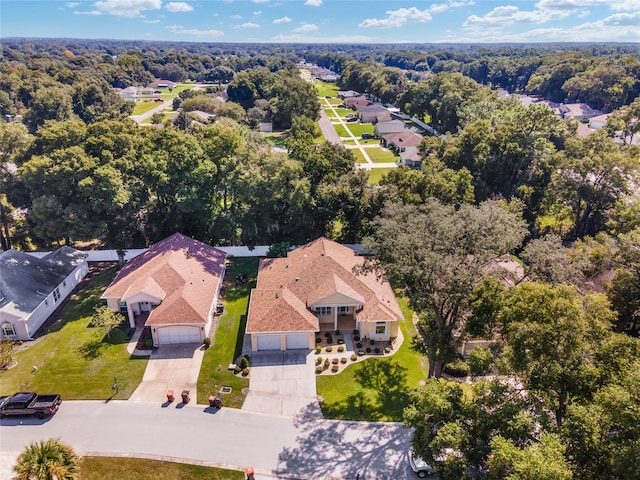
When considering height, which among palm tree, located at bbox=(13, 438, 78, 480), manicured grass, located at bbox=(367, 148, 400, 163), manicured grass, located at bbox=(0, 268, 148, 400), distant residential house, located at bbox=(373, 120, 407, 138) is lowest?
manicured grass, located at bbox=(0, 268, 148, 400)

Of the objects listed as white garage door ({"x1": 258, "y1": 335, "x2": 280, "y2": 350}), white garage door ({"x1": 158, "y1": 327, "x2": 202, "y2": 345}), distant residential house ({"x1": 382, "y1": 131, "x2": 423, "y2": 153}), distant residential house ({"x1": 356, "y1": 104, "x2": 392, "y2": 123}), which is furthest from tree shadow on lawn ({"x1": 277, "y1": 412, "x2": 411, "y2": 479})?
distant residential house ({"x1": 356, "y1": 104, "x2": 392, "y2": 123})

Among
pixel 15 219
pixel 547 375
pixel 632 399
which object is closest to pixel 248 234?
pixel 15 219

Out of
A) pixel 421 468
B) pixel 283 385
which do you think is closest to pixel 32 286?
pixel 283 385

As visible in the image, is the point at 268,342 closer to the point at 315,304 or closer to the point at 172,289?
the point at 315,304

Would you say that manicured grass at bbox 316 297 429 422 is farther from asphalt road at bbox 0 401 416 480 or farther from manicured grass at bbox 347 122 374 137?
manicured grass at bbox 347 122 374 137

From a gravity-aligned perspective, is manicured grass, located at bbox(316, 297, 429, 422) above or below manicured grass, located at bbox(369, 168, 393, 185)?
below

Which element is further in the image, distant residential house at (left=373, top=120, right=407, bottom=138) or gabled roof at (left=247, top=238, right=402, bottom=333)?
distant residential house at (left=373, top=120, right=407, bottom=138)
